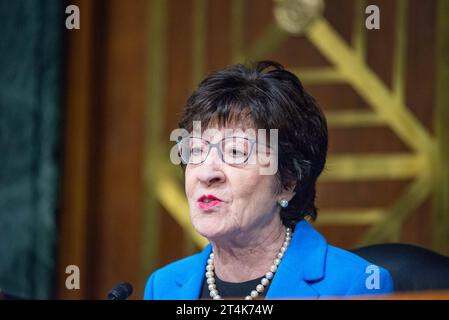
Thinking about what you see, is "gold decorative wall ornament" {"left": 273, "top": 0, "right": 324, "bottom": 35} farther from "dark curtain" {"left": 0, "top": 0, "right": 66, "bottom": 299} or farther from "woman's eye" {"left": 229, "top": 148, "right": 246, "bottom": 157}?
"woman's eye" {"left": 229, "top": 148, "right": 246, "bottom": 157}

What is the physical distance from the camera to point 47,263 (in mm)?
3508

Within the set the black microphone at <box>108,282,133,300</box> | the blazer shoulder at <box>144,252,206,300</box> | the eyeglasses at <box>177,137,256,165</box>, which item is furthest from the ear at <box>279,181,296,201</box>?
the black microphone at <box>108,282,133,300</box>

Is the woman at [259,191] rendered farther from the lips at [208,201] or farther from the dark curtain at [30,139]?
the dark curtain at [30,139]

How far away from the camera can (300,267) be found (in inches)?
77.9

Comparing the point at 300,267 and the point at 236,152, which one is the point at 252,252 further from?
the point at 236,152

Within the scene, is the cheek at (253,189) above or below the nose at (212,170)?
below

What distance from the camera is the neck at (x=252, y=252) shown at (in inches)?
78.7

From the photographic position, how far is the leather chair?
218cm

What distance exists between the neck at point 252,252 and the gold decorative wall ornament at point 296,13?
5.06 feet

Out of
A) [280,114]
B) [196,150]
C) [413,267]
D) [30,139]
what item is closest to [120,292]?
[196,150]

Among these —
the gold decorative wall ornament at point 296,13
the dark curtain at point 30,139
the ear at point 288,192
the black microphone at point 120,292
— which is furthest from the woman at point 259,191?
the dark curtain at point 30,139

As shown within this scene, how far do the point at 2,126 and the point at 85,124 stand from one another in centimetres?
30
